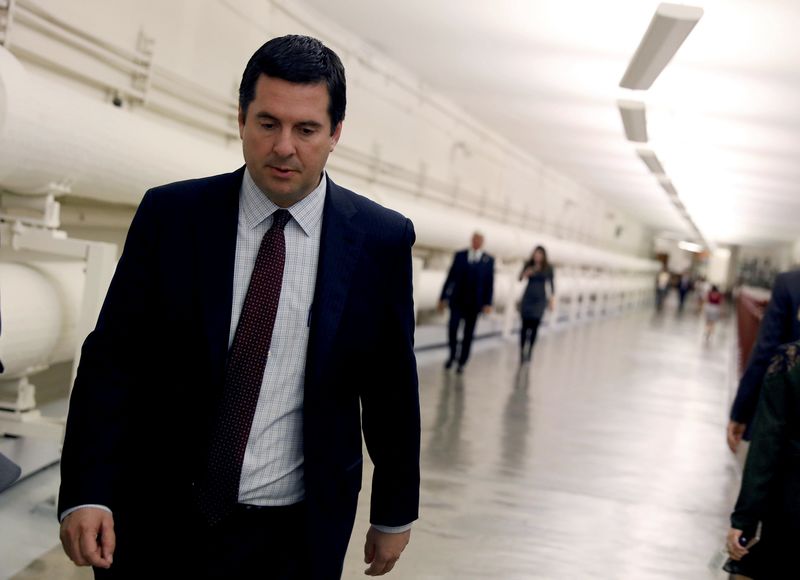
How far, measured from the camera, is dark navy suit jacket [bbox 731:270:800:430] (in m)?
4.30

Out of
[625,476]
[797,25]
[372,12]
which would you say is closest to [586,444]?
[625,476]

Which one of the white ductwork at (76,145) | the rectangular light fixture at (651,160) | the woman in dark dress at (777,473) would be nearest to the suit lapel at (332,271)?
the woman in dark dress at (777,473)

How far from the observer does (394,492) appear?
6.55 ft

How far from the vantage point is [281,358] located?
1.85 meters

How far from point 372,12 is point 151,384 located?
23.9 feet

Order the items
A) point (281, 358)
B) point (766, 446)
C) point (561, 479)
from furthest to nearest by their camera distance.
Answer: point (561, 479) → point (766, 446) → point (281, 358)

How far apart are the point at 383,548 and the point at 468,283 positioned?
912 cm

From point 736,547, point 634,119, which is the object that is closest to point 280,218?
point 736,547

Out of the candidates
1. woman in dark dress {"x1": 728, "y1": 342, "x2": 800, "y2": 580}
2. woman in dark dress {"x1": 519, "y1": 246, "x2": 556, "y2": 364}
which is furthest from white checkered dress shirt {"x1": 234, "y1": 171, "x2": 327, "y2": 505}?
woman in dark dress {"x1": 519, "y1": 246, "x2": 556, "y2": 364}

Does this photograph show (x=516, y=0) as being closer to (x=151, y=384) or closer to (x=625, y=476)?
(x=625, y=476)

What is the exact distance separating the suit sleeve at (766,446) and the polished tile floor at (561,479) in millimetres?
1343

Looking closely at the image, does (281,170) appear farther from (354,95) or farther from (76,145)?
(354,95)

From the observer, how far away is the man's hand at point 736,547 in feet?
11.3

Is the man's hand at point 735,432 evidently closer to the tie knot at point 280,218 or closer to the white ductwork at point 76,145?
the white ductwork at point 76,145
